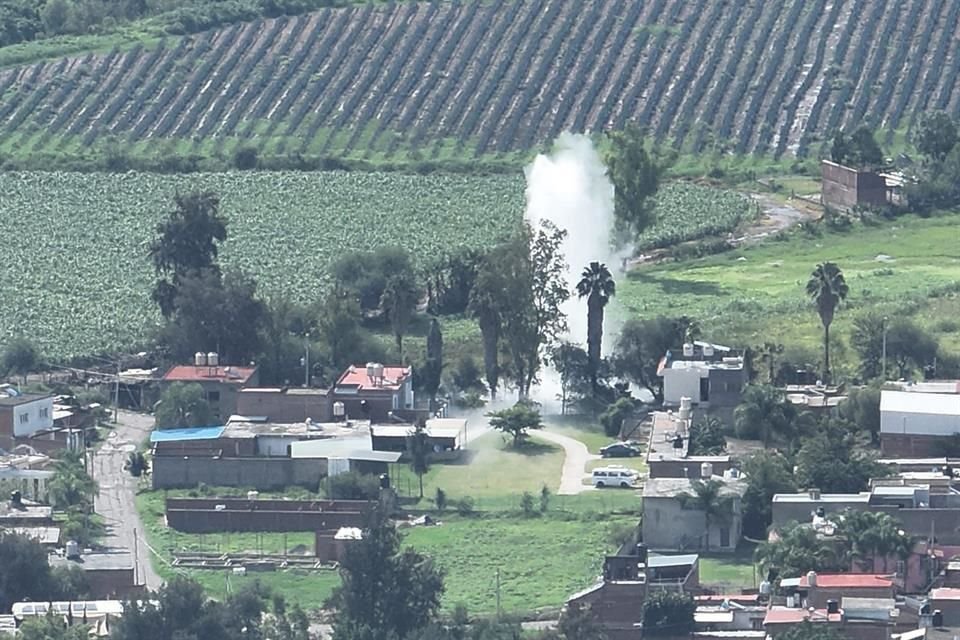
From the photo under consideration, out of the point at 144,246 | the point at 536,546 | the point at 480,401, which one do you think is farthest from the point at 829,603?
the point at 144,246

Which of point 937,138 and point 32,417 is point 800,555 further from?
point 937,138

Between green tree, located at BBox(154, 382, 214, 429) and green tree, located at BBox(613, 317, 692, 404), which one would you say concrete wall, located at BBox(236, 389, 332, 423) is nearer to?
green tree, located at BBox(154, 382, 214, 429)

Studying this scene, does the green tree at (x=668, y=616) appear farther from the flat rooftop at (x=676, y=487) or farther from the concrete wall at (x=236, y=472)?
the concrete wall at (x=236, y=472)

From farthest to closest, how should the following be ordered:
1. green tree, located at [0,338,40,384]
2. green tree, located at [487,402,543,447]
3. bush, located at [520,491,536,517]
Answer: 1. green tree, located at [0,338,40,384]
2. green tree, located at [487,402,543,447]
3. bush, located at [520,491,536,517]

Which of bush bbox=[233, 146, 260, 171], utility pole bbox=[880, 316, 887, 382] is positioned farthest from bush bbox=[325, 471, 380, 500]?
bush bbox=[233, 146, 260, 171]

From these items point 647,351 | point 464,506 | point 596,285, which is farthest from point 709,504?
point 596,285
